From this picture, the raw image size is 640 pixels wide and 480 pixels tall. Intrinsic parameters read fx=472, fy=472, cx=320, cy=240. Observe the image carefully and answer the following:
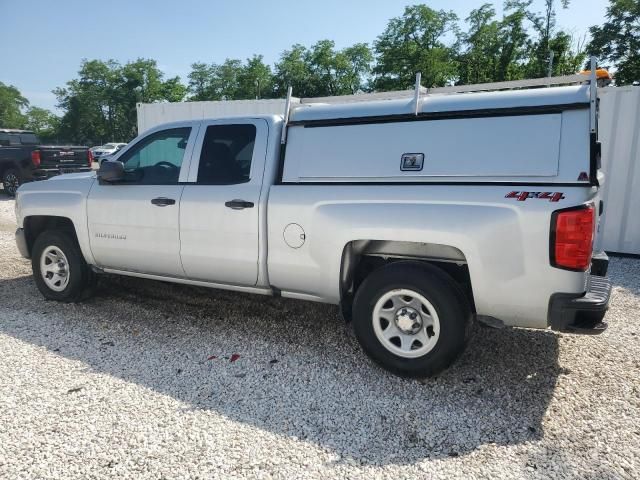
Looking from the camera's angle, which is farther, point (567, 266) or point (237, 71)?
point (237, 71)

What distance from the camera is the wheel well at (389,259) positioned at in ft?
11.2

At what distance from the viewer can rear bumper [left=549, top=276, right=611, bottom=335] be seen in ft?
9.62

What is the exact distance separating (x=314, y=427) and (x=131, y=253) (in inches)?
104

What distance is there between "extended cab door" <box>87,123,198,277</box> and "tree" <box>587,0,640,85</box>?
35.9 m

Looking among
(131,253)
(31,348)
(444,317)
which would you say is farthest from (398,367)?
(31,348)

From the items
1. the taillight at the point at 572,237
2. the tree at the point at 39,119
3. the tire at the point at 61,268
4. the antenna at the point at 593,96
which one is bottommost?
A: the tire at the point at 61,268

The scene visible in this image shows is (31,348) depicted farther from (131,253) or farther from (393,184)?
(393,184)

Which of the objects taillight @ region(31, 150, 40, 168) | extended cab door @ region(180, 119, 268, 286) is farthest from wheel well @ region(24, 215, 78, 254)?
taillight @ region(31, 150, 40, 168)

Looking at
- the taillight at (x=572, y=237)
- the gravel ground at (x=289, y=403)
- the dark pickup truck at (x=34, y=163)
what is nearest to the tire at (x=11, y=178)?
the dark pickup truck at (x=34, y=163)

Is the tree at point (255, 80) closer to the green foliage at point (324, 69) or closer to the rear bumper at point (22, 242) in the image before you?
the green foliage at point (324, 69)

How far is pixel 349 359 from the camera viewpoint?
386 centimetres

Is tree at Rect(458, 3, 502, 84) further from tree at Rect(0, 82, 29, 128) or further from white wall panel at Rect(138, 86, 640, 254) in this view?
tree at Rect(0, 82, 29, 128)

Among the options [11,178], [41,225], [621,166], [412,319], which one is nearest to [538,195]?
[412,319]

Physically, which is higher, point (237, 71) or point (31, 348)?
point (237, 71)
